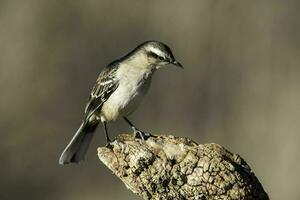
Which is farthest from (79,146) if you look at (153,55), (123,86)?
(153,55)

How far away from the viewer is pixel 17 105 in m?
13.5

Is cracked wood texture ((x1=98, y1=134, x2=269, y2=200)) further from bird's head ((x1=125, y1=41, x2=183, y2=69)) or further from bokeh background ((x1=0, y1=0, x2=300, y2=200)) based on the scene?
bokeh background ((x1=0, y1=0, x2=300, y2=200))

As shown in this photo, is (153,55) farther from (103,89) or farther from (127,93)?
(103,89)

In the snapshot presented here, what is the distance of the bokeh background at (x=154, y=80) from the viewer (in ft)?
41.6

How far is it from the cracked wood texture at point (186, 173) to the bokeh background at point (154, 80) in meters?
6.67

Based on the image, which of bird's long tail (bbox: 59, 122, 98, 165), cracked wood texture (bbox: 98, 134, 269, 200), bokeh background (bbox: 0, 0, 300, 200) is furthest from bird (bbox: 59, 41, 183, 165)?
bokeh background (bbox: 0, 0, 300, 200)

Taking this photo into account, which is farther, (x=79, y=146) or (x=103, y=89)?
(x=79, y=146)

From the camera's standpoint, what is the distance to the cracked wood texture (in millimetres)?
5262

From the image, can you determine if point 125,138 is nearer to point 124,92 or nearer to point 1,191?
point 124,92

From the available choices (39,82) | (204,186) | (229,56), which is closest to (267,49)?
(229,56)

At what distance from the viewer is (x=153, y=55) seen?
28.8ft

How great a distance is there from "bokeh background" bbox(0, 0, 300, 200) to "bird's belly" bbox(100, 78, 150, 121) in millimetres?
3760

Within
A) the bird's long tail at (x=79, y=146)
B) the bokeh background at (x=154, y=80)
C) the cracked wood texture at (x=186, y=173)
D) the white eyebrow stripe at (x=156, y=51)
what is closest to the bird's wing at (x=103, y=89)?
the bird's long tail at (x=79, y=146)

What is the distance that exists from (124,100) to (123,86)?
0.20 meters
